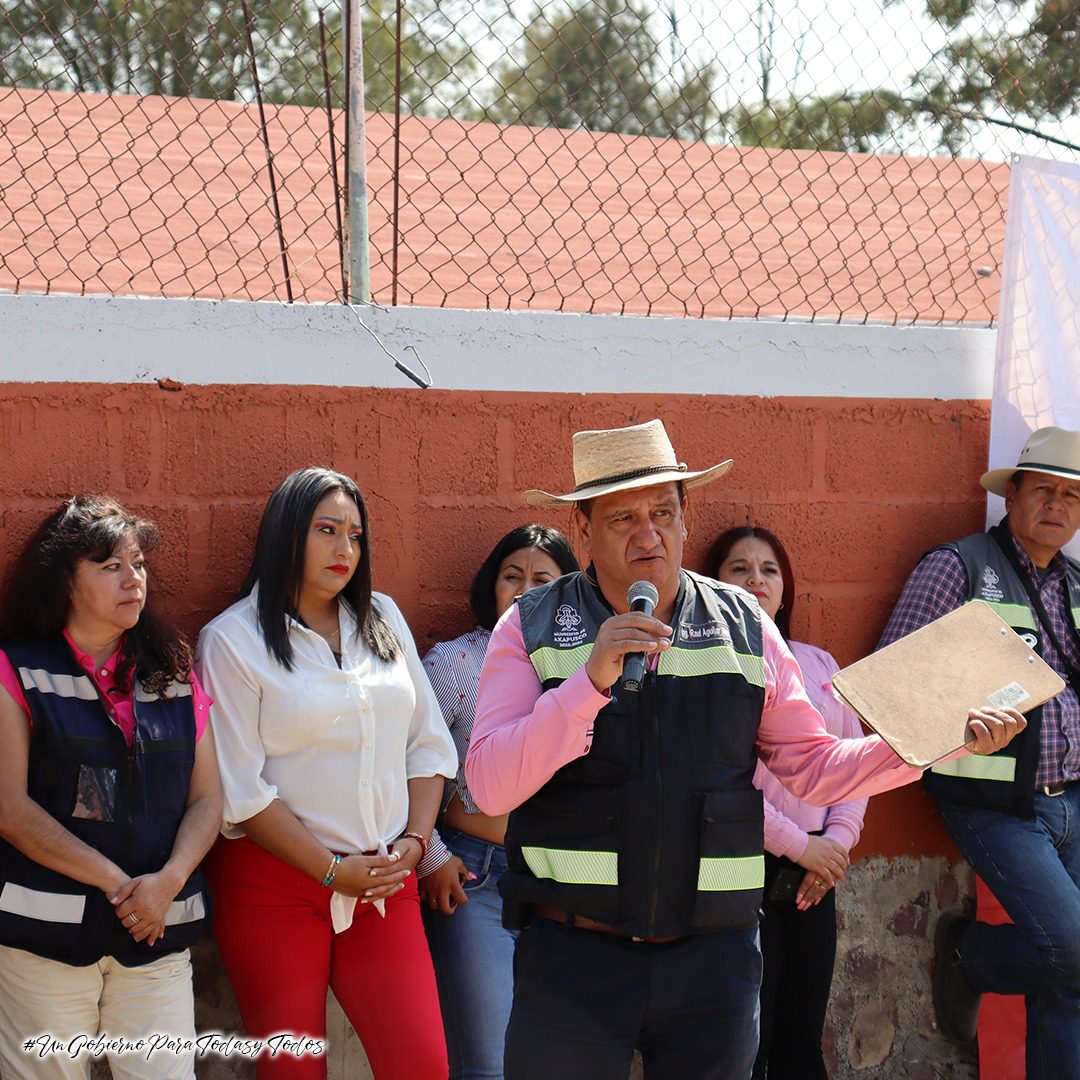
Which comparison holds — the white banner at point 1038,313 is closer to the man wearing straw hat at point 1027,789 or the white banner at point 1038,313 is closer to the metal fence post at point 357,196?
the man wearing straw hat at point 1027,789

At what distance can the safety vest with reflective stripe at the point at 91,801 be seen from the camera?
360cm

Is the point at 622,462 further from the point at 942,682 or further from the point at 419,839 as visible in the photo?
the point at 419,839

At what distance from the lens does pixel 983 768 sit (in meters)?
4.73

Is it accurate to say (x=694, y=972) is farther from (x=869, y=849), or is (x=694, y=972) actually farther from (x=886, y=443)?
(x=886, y=443)

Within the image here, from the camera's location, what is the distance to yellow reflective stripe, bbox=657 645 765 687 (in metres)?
3.21

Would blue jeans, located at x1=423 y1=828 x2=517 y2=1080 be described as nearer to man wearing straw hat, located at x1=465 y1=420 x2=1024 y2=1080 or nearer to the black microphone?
man wearing straw hat, located at x1=465 y1=420 x2=1024 y2=1080

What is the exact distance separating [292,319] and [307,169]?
8.87ft

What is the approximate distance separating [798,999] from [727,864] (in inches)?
60.8

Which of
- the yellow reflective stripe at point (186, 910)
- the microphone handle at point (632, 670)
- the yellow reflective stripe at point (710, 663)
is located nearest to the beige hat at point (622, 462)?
the yellow reflective stripe at point (710, 663)

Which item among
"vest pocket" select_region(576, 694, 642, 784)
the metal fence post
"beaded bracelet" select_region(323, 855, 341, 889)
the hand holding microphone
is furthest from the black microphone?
the metal fence post

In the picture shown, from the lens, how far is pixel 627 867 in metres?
3.09

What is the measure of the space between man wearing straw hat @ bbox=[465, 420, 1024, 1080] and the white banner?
2.36 meters

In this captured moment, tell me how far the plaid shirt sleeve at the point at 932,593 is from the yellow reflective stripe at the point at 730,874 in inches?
73.2

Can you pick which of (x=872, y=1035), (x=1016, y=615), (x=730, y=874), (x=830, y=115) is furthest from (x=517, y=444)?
(x=830, y=115)
